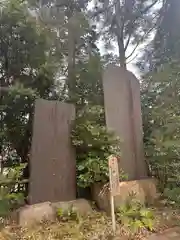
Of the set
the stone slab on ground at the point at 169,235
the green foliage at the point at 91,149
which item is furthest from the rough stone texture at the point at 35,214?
the stone slab on ground at the point at 169,235

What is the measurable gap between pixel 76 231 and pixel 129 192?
1.51 metres

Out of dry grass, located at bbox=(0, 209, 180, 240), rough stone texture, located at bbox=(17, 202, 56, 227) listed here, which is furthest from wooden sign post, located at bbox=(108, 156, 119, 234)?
rough stone texture, located at bbox=(17, 202, 56, 227)

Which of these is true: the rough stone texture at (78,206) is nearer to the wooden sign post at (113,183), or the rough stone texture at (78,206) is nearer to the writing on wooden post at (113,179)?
the wooden sign post at (113,183)

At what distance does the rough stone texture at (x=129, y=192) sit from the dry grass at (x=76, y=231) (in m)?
0.38

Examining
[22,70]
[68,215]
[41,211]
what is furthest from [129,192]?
[22,70]

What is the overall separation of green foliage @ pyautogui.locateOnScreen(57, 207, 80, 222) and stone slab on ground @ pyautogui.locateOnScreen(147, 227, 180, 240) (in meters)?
1.11

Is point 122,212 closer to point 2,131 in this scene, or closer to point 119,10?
point 2,131

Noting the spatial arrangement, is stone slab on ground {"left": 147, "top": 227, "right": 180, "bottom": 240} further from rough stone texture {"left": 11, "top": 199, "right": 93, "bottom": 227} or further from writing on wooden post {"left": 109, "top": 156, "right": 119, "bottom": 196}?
rough stone texture {"left": 11, "top": 199, "right": 93, "bottom": 227}

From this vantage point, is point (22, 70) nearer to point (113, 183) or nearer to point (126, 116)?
point (126, 116)

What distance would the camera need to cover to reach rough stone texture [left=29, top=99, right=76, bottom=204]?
4105 millimetres

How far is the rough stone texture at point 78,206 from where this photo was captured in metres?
4.23

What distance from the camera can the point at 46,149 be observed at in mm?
4270

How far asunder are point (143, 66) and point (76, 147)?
4.17 meters

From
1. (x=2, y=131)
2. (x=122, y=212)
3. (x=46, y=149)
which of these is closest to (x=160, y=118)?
(x=122, y=212)
